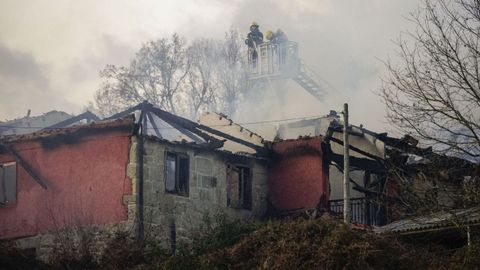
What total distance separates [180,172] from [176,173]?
0.81 feet

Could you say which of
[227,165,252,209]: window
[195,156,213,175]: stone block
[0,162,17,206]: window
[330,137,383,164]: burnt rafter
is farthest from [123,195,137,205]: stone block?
[330,137,383,164]: burnt rafter

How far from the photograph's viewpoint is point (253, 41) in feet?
145

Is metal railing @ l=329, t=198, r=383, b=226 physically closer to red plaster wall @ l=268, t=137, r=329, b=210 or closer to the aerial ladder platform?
red plaster wall @ l=268, t=137, r=329, b=210

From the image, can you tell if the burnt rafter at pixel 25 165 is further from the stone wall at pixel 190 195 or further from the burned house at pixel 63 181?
the stone wall at pixel 190 195

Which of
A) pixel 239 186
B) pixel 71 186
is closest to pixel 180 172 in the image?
pixel 239 186

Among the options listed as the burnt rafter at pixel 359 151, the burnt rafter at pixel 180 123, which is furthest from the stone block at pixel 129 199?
the burnt rafter at pixel 359 151

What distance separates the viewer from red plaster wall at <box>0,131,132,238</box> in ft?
76.2

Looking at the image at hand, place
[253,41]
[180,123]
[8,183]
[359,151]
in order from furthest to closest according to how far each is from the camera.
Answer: [253,41]
[359,151]
[8,183]
[180,123]

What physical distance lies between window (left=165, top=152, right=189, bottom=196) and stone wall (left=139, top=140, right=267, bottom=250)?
166 mm

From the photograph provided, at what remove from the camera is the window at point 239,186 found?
26984mm

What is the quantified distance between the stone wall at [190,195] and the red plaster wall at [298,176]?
70 centimetres

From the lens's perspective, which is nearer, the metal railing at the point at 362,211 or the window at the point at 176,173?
the window at the point at 176,173

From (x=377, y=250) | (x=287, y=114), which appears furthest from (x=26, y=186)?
(x=287, y=114)

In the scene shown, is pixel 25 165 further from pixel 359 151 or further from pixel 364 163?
pixel 364 163
